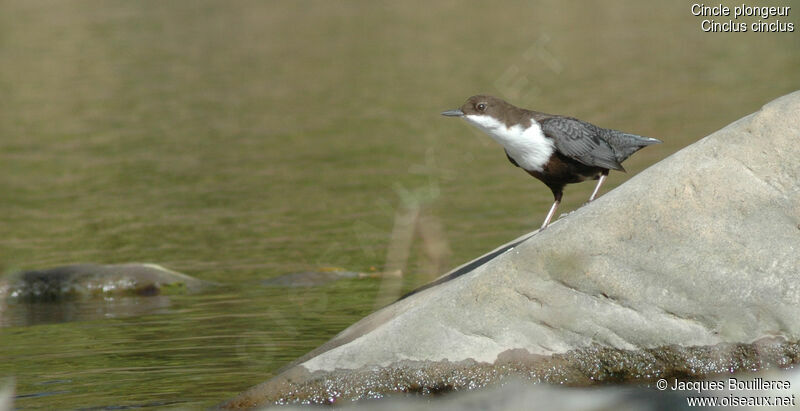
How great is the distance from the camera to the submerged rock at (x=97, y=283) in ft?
39.3

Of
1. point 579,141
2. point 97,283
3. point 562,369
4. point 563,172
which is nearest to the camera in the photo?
point 562,369

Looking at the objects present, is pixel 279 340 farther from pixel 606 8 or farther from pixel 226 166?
pixel 606 8

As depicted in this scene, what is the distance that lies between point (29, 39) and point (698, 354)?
32257mm

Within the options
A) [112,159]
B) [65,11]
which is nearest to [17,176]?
[112,159]

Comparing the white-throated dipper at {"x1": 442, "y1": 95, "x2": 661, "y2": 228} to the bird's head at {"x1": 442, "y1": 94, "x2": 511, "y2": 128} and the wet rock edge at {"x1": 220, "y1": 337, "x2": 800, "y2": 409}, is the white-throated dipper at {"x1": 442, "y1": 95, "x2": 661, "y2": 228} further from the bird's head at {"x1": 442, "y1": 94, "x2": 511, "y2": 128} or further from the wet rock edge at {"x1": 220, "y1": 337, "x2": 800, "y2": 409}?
the wet rock edge at {"x1": 220, "y1": 337, "x2": 800, "y2": 409}

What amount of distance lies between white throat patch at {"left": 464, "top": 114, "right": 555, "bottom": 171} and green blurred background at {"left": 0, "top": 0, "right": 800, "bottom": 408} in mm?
Result: 337

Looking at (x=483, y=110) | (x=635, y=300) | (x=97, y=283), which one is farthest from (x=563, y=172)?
(x=97, y=283)

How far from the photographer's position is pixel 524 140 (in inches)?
312

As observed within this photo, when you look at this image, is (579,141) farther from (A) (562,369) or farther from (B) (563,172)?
(A) (562,369)

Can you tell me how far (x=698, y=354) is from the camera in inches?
274

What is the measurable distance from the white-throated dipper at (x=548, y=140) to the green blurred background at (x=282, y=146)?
1.05 ft

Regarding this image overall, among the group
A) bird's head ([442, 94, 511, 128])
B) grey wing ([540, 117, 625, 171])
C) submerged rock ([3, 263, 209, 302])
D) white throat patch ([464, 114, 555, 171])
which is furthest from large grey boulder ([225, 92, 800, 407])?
submerged rock ([3, 263, 209, 302])

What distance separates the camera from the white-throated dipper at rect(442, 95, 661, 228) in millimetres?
7875

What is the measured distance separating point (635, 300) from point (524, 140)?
4.77ft
